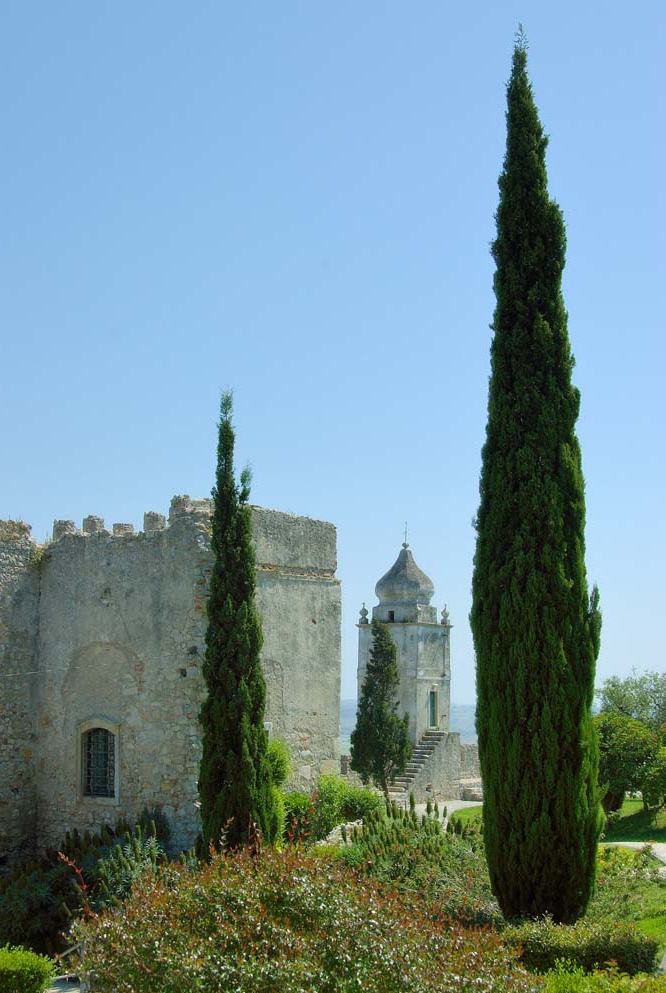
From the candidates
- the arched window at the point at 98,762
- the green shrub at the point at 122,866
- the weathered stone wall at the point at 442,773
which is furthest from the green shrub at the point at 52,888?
the weathered stone wall at the point at 442,773

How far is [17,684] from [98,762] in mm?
2036

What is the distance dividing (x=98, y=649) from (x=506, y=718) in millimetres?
7284

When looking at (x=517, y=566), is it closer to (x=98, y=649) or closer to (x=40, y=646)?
(x=98, y=649)

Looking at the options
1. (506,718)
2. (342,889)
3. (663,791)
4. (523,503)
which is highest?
(523,503)

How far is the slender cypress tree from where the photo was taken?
1393 centimetres

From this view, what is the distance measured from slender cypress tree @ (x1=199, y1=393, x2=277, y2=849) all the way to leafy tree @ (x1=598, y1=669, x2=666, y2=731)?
19.4m

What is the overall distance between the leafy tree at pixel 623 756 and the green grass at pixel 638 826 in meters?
0.62

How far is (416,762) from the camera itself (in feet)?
121

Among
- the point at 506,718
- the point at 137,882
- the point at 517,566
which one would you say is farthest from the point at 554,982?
the point at 517,566

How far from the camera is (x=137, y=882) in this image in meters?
8.59

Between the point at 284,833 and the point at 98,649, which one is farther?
the point at 98,649

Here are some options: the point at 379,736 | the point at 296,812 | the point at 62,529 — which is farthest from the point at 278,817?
the point at 379,736

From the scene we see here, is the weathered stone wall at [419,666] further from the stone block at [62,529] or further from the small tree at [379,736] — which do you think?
the stone block at [62,529]

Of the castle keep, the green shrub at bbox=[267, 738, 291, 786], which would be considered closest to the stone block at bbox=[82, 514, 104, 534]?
the castle keep
